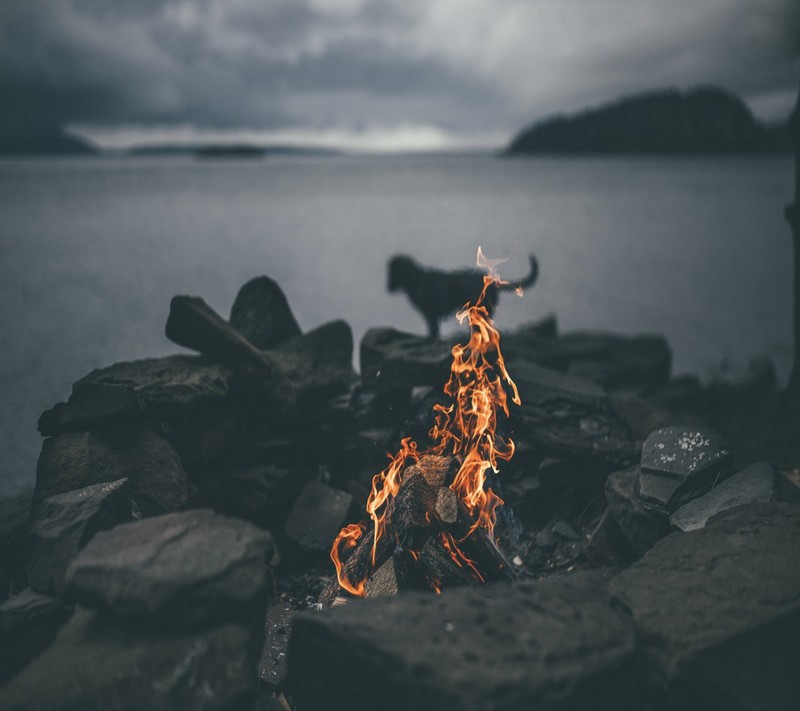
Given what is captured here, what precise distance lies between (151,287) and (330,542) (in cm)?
2206

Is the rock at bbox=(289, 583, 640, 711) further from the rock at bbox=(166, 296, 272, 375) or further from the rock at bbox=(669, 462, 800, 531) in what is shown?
the rock at bbox=(166, 296, 272, 375)

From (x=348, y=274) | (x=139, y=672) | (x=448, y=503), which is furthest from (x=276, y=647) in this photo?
(x=348, y=274)

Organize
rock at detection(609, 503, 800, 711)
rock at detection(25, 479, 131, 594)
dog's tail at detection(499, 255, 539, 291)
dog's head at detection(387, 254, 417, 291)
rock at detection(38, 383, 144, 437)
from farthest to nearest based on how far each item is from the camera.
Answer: dog's head at detection(387, 254, 417, 291) → dog's tail at detection(499, 255, 539, 291) → rock at detection(38, 383, 144, 437) → rock at detection(25, 479, 131, 594) → rock at detection(609, 503, 800, 711)

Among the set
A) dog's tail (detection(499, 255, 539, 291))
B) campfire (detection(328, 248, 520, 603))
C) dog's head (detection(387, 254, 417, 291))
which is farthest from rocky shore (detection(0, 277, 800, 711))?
dog's head (detection(387, 254, 417, 291))

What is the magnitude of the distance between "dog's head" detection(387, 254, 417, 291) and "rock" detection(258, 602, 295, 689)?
30.5 feet

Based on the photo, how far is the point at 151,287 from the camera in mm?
25703

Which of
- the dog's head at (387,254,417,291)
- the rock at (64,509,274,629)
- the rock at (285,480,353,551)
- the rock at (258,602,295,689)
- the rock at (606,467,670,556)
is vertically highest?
the dog's head at (387,254,417,291)

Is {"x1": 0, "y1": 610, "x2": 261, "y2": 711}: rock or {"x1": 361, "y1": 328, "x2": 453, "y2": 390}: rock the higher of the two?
{"x1": 361, "y1": 328, "x2": 453, "y2": 390}: rock

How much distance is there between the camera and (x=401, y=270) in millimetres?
14141

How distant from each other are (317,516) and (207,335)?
224 cm

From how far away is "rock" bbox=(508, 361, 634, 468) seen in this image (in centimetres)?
663

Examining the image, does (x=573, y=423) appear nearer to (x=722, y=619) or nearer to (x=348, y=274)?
(x=722, y=619)

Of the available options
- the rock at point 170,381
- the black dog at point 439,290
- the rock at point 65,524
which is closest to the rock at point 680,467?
the rock at point 170,381

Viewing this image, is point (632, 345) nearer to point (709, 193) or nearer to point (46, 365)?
point (46, 365)
